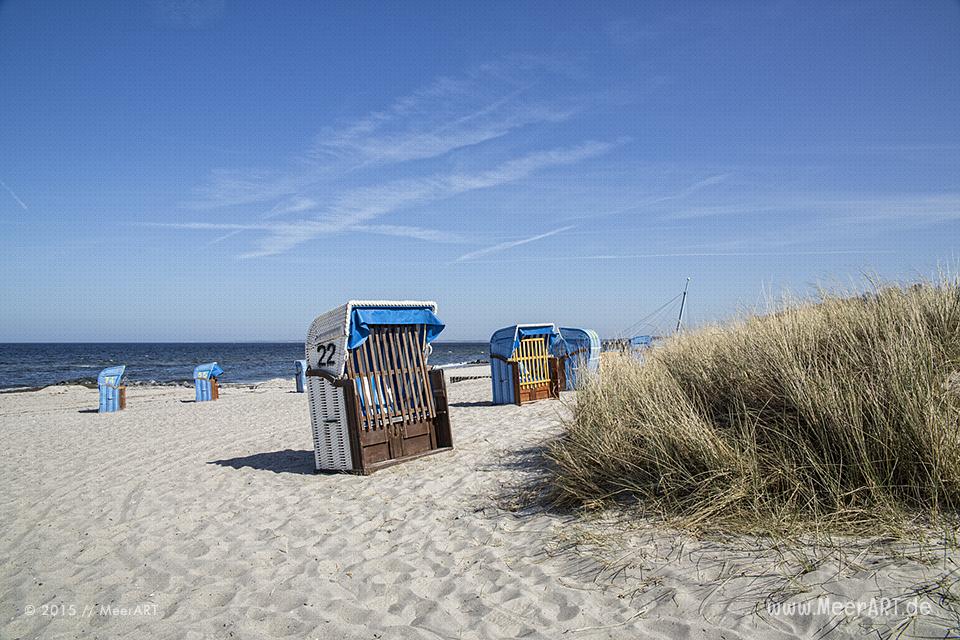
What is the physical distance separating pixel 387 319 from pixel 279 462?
2598 mm

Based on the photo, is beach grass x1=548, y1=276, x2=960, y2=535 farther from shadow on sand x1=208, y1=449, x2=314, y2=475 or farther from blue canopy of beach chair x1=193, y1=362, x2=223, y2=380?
blue canopy of beach chair x1=193, y1=362, x2=223, y2=380

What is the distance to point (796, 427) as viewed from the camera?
13.9 feet

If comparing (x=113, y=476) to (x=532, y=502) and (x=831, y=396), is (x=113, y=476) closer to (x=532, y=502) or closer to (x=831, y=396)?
(x=532, y=502)

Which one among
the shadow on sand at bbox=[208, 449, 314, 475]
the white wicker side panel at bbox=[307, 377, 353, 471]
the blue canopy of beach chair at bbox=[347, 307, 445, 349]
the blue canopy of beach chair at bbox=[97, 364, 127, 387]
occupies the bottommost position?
the shadow on sand at bbox=[208, 449, 314, 475]

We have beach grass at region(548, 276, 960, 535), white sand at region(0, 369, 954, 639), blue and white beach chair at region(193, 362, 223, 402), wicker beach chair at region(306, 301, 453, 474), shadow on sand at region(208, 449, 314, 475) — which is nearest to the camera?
white sand at region(0, 369, 954, 639)

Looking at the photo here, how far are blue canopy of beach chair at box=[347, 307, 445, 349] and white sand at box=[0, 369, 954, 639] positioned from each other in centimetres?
162

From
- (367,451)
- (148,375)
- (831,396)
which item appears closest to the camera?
(831,396)

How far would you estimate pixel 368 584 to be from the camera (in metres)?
3.76

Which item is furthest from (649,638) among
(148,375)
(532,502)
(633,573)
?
(148,375)

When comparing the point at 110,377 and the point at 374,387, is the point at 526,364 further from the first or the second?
the point at 110,377

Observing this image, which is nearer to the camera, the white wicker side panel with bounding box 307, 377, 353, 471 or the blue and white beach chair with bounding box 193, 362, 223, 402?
the white wicker side panel with bounding box 307, 377, 353, 471

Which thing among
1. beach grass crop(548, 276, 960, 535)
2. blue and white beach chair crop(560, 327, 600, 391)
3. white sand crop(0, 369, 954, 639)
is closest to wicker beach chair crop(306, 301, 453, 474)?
white sand crop(0, 369, 954, 639)

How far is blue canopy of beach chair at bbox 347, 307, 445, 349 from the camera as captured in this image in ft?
22.6

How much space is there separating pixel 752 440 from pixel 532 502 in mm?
1783
